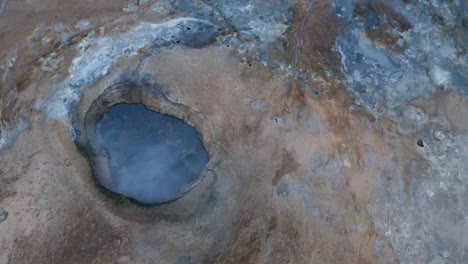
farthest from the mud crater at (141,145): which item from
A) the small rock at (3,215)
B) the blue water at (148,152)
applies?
the small rock at (3,215)

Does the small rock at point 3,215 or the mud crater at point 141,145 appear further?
the mud crater at point 141,145

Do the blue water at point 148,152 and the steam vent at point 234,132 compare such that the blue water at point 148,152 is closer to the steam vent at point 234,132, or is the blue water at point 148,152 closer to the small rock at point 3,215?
the steam vent at point 234,132

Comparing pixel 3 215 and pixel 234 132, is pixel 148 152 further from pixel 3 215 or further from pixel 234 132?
pixel 3 215

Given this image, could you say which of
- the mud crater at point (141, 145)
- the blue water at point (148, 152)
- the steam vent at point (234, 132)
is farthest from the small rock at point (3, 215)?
the blue water at point (148, 152)

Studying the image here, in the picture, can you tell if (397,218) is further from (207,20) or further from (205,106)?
(207,20)

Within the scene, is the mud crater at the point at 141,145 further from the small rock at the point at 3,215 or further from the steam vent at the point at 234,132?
the small rock at the point at 3,215

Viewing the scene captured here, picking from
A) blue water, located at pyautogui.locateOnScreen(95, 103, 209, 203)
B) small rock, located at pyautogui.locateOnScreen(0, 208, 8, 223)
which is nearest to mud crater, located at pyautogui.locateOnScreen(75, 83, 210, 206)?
blue water, located at pyautogui.locateOnScreen(95, 103, 209, 203)

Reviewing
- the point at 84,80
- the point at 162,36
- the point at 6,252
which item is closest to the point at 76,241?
the point at 6,252
